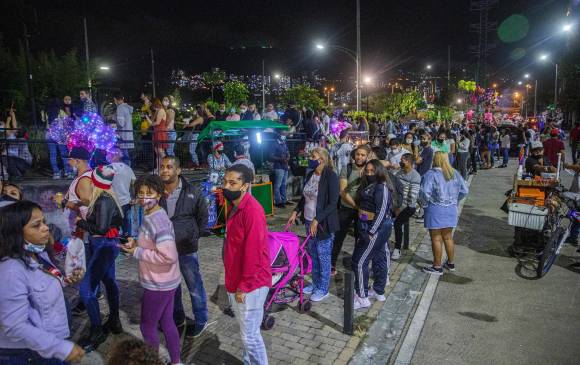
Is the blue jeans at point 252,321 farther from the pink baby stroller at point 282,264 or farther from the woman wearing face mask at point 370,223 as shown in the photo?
the woman wearing face mask at point 370,223

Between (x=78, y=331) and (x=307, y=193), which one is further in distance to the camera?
(x=307, y=193)

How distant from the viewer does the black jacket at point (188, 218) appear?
185 inches

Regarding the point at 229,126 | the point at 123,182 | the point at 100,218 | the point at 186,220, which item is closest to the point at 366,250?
the point at 186,220

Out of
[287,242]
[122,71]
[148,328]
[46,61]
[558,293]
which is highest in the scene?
[122,71]

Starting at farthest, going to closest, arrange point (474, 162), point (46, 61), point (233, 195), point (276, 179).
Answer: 1. point (46, 61)
2. point (474, 162)
3. point (276, 179)
4. point (233, 195)

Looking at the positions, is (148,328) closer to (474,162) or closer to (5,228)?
(5,228)

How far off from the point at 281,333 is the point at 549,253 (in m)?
4.47

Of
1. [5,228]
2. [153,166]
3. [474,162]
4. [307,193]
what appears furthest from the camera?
[474,162]

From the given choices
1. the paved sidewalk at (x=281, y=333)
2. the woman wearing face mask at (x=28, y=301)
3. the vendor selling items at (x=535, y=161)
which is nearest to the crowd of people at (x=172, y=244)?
the woman wearing face mask at (x=28, y=301)

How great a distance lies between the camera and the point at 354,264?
18.6 feet

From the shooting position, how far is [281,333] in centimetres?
520

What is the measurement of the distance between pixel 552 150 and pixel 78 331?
12768 millimetres

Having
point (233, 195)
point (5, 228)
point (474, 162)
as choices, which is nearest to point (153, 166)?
point (233, 195)

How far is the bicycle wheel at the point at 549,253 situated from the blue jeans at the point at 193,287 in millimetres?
5099
